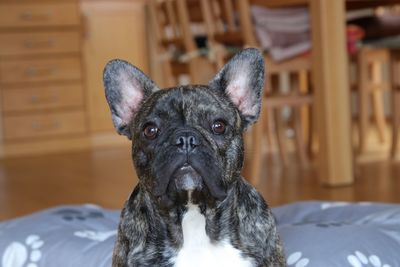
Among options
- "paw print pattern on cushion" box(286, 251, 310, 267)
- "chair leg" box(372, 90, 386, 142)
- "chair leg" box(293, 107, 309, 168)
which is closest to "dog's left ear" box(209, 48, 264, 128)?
"paw print pattern on cushion" box(286, 251, 310, 267)

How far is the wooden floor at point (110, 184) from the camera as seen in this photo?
315cm

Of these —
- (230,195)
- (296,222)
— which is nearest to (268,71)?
(296,222)

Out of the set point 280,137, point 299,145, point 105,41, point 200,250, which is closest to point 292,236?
point 200,250

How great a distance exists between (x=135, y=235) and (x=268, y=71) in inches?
→ 78.1

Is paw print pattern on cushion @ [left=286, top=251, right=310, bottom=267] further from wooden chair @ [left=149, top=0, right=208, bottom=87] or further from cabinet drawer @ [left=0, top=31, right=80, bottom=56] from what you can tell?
cabinet drawer @ [left=0, top=31, right=80, bottom=56]

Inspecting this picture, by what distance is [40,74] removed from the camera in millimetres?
5504

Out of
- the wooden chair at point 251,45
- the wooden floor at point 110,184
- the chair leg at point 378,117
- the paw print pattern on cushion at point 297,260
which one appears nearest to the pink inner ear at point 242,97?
the paw print pattern on cushion at point 297,260

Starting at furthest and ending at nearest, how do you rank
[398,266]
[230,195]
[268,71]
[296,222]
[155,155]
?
1. [268,71]
2. [296,222]
3. [398,266]
4. [230,195]
5. [155,155]

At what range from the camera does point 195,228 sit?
1.46 metres

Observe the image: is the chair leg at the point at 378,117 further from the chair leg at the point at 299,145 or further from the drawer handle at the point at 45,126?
the drawer handle at the point at 45,126

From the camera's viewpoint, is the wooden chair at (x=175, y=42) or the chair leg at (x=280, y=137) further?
the chair leg at (x=280, y=137)

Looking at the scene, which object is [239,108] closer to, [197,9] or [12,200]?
[12,200]

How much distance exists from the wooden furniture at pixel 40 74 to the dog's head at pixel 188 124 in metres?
4.06

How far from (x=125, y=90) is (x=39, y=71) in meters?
4.11
